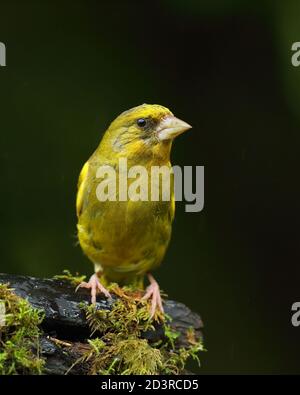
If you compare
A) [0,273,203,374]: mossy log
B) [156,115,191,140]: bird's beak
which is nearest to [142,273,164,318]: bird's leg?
[0,273,203,374]: mossy log

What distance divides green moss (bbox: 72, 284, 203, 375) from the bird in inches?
10.1

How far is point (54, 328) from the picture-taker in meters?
3.75

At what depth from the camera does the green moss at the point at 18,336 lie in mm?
3355

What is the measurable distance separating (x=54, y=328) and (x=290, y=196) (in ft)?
10.3

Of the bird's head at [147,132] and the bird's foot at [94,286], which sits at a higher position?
the bird's head at [147,132]

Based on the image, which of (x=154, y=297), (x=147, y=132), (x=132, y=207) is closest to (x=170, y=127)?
(x=147, y=132)

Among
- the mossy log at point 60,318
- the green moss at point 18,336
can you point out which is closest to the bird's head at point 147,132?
the mossy log at point 60,318

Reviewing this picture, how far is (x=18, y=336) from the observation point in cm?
347

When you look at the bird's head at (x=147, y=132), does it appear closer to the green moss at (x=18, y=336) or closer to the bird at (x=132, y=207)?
the bird at (x=132, y=207)

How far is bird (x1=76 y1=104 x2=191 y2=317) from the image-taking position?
4625 millimetres

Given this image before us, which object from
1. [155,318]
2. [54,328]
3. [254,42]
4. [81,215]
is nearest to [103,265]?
[81,215]

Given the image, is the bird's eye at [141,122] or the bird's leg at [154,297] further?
the bird's eye at [141,122]

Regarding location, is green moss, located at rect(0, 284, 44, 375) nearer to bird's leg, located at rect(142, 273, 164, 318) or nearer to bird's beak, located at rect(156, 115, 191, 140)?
bird's leg, located at rect(142, 273, 164, 318)

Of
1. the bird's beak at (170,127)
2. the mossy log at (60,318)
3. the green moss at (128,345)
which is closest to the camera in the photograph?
the mossy log at (60,318)
